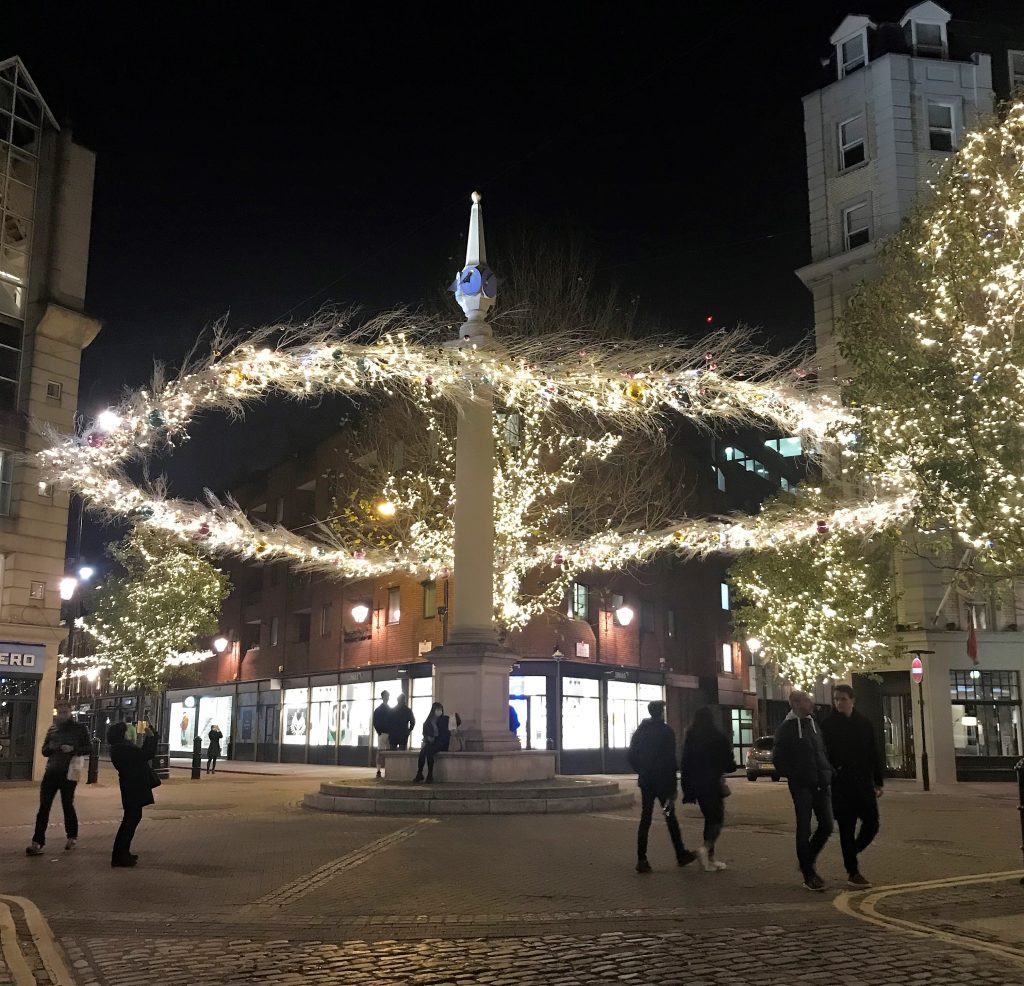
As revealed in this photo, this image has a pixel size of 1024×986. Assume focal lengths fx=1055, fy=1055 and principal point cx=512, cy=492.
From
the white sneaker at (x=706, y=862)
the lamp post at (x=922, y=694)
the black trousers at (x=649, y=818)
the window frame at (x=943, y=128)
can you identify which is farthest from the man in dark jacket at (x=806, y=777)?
the window frame at (x=943, y=128)

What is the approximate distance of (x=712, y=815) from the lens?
10.4 m

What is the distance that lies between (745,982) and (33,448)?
26854mm

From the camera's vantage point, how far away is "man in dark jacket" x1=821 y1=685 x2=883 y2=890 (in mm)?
9680

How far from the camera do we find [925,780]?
26.8 meters

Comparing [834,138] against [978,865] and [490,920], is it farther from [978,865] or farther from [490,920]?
[490,920]

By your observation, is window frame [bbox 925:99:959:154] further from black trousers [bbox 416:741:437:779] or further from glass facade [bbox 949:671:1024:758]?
black trousers [bbox 416:741:437:779]

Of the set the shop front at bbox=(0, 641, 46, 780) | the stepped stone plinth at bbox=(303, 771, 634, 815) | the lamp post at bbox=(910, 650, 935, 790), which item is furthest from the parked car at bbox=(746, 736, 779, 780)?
the shop front at bbox=(0, 641, 46, 780)

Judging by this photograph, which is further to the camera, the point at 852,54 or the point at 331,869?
the point at 852,54

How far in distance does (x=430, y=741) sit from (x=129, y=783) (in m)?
7.82

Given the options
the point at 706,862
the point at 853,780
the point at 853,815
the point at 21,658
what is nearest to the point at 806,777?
the point at 853,780

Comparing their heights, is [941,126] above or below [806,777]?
above

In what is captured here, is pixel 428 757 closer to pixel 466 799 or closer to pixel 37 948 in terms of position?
pixel 466 799

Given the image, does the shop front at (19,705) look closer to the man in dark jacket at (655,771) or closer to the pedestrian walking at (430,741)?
the pedestrian walking at (430,741)

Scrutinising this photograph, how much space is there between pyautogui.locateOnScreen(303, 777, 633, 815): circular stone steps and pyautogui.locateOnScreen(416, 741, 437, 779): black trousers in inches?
11.6
